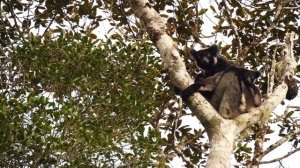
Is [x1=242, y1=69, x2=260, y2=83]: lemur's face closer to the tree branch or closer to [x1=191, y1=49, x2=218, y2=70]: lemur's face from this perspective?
[x1=191, y1=49, x2=218, y2=70]: lemur's face

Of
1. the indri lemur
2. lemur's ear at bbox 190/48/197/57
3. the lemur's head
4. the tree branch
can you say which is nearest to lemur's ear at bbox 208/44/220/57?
the lemur's head

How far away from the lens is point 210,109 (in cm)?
592

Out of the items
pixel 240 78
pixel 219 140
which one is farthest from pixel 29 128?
pixel 240 78

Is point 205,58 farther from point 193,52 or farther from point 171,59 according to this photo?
point 171,59

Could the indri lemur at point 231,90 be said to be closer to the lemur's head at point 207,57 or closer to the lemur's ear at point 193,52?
the lemur's head at point 207,57

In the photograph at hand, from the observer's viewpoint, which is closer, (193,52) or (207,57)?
(207,57)

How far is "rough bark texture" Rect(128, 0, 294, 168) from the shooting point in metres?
5.65

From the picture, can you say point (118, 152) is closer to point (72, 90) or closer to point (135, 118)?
point (135, 118)

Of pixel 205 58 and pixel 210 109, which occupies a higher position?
pixel 205 58

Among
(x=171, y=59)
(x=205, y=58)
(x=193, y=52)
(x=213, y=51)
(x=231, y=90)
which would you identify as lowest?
(x=171, y=59)

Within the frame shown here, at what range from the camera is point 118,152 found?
685 cm

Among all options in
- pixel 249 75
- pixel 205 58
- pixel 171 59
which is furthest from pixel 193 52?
pixel 171 59

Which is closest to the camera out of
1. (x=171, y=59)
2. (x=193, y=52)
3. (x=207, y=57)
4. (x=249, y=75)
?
(x=171, y=59)

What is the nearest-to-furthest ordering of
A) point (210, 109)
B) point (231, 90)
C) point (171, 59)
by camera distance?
point (210, 109)
point (171, 59)
point (231, 90)
